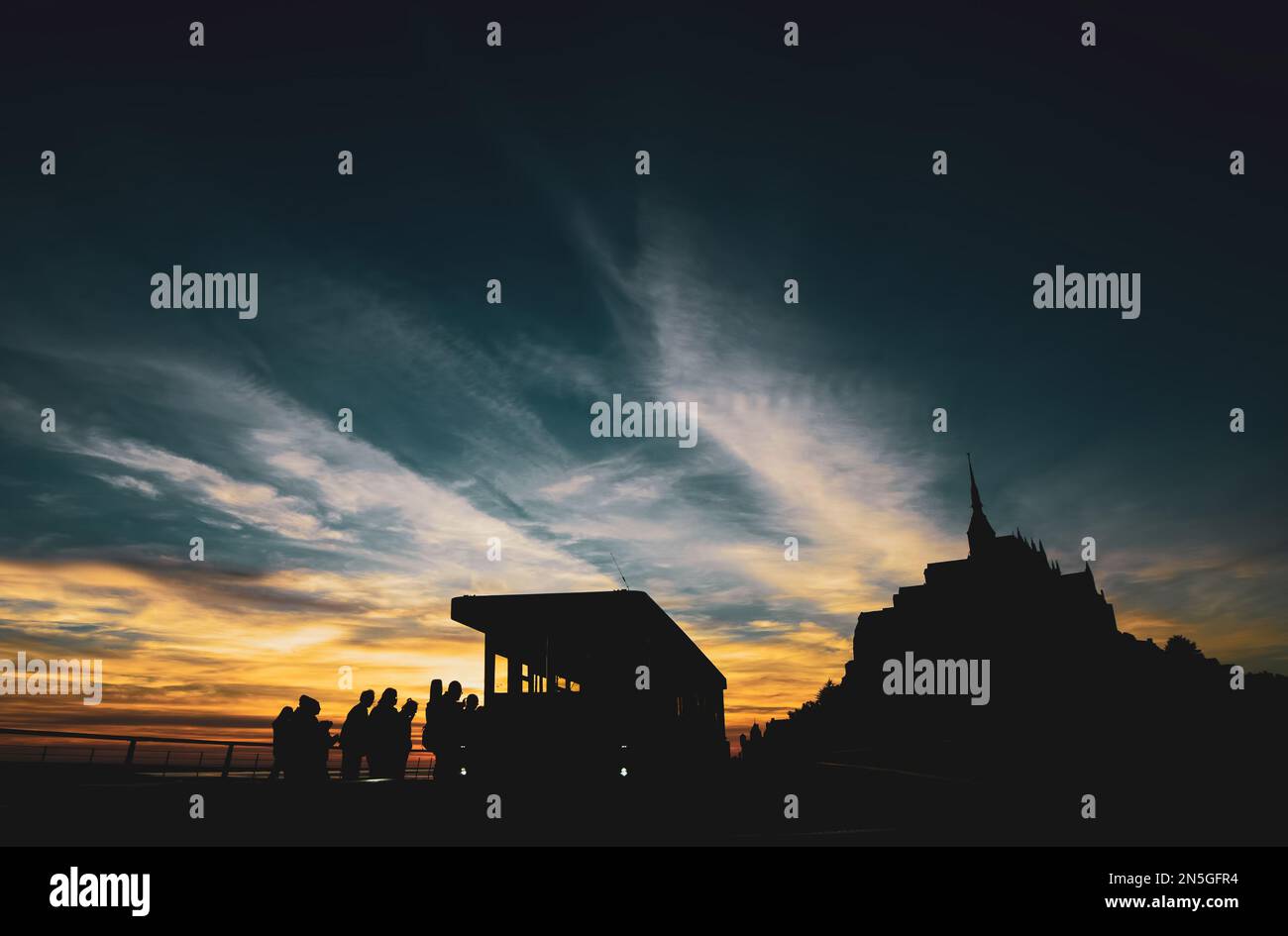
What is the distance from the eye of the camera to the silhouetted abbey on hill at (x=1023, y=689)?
167ft

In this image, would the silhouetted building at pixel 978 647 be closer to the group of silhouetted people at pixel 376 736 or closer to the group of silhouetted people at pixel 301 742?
the group of silhouetted people at pixel 376 736

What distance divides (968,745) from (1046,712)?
143 feet

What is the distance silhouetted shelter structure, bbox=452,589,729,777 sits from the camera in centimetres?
1416

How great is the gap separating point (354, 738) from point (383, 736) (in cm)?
50

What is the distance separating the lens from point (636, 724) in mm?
14398

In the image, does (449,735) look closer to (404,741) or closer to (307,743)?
(404,741)

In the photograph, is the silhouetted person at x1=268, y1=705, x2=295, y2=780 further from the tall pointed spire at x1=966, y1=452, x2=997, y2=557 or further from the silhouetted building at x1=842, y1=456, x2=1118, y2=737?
the tall pointed spire at x1=966, y1=452, x2=997, y2=557

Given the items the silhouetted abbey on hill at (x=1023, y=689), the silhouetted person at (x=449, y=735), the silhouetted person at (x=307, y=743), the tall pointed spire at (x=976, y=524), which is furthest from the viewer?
the tall pointed spire at (x=976, y=524)

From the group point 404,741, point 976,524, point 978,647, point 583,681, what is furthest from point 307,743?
point 976,524

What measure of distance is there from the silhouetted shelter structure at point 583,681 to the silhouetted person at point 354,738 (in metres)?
2.66

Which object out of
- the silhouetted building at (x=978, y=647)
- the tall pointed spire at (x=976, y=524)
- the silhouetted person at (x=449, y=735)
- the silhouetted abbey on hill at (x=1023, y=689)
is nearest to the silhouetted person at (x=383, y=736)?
the silhouetted person at (x=449, y=735)
